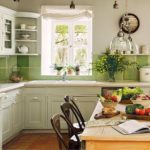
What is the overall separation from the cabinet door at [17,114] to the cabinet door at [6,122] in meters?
0.19

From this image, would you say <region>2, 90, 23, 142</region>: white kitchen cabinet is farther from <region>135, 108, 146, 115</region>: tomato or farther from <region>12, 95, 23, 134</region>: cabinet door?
<region>135, 108, 146, 115</region>: tomato

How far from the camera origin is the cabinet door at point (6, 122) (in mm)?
4879

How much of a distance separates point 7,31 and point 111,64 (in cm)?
197

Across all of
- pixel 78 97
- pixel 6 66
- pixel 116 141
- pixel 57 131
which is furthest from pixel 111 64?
pixel 116 141

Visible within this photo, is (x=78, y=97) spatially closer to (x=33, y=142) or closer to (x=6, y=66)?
(x=33, y=142)

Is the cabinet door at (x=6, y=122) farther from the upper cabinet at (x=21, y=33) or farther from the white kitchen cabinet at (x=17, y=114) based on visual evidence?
the upper cabinet at (x=21, y=33)

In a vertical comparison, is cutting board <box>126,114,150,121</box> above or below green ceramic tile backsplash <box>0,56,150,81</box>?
below

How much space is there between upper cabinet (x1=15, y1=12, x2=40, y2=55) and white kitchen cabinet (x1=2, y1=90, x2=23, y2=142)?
113 cm

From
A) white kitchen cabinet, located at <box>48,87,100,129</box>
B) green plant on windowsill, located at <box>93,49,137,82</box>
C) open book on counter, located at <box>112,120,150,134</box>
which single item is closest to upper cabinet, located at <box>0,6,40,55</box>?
white kitchen cabinet, located at <box>48,87,100,129</box>

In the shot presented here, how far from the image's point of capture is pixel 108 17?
635cm

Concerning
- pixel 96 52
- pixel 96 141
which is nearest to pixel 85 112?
pixel 96 52

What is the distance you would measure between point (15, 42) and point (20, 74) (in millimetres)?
675

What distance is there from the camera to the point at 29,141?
540 centimetres

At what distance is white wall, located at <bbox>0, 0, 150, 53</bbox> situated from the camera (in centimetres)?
631
